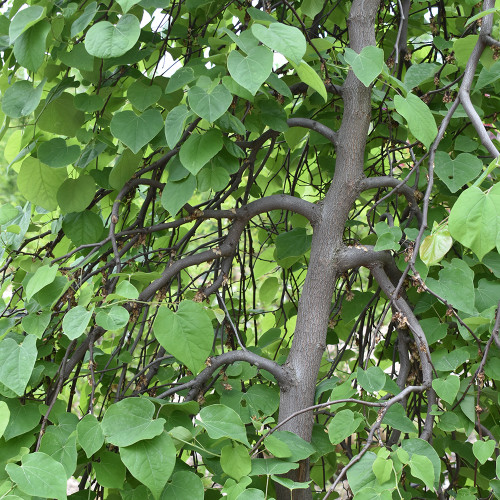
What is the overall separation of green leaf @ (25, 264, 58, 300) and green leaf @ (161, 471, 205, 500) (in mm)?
332

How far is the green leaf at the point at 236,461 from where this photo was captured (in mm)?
845

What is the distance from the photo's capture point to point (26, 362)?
0.86 m

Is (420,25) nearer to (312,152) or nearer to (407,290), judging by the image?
(312,152)

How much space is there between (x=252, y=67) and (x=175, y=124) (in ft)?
0.53

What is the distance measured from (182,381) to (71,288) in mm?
279

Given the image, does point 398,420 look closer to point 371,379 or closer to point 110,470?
point 371,379

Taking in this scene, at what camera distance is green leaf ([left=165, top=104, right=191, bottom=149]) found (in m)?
0.89

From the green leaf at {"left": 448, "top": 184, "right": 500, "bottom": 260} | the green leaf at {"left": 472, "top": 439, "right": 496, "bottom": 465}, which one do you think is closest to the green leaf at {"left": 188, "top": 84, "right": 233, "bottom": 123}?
the green leaf at {"left": 448, "top": 184, "right": 500, "bottom": 260}

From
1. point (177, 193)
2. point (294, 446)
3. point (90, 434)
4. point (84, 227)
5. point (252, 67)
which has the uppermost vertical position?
point (252, 67)

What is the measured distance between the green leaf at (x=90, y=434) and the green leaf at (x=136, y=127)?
0.42 metres

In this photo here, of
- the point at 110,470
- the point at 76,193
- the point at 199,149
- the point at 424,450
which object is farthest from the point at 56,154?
the point at 424,450

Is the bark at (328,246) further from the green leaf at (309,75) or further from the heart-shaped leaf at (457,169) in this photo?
the green leaf at (309,75)

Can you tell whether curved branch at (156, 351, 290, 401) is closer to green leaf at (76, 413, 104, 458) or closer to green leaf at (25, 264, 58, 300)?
green leaf at (76, 413, 104, 458)

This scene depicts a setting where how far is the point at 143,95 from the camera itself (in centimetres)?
101
